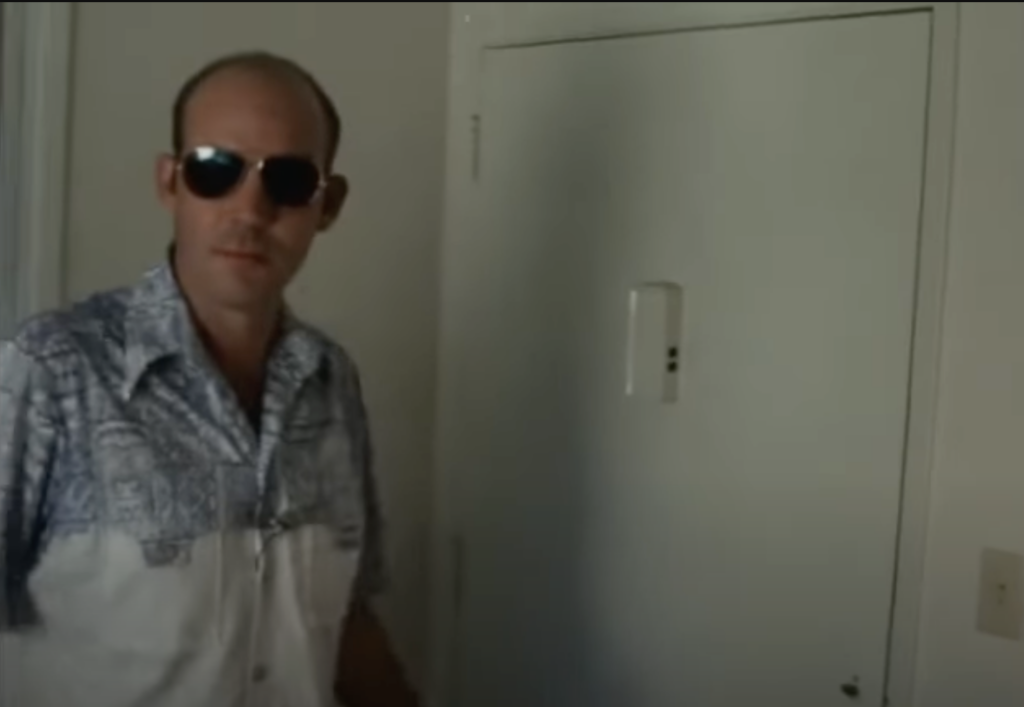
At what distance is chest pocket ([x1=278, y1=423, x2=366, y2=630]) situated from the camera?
3.16ft

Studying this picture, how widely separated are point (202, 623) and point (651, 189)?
27.4 inches

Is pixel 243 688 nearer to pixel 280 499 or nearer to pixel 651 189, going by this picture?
pixel 280 499

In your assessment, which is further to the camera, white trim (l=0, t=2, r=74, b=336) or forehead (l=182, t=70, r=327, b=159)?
white trim (l=0, t=2, r=74, b=336)

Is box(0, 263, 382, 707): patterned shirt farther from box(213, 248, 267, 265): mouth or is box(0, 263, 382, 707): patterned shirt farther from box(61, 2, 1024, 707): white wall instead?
box(61, 2, 1024, 707): white wall

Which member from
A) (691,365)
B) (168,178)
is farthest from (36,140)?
(691,365)

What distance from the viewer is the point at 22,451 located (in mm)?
861

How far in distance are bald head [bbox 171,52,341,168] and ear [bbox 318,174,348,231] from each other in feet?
0.06

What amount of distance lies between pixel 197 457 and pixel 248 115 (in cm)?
25

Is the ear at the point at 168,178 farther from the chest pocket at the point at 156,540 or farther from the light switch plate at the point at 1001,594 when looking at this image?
the light switch plate at the point at 1001,594

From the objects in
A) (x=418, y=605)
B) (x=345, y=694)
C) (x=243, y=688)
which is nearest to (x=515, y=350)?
(x=418, y=605)

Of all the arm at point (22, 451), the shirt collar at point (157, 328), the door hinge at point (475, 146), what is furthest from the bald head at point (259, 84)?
the door hinge at point (475, 146)

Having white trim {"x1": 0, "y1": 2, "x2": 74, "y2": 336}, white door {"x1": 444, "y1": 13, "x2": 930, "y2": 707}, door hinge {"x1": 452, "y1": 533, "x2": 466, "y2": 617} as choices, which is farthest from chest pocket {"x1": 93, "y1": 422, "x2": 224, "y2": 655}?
door hinge {"x1": 452, "y1": 533, "x2": 466, "y2": 617}

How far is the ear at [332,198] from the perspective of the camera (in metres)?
0.99

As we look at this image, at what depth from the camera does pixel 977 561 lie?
1.15 m
